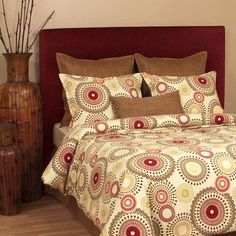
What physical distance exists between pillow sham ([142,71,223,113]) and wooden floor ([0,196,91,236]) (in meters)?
1.05

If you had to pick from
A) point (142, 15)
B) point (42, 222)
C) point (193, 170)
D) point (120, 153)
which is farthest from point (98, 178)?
point (142, 15)

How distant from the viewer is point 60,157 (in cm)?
365

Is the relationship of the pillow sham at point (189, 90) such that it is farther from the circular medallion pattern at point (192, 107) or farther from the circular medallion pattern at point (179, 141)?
the circular medallion pattern at point (179, 141)

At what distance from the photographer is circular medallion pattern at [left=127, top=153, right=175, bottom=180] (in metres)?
2.95

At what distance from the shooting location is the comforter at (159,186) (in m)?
2.87

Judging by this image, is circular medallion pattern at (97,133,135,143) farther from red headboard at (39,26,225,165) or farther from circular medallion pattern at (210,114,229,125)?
red headboard at (39,26,225,165)

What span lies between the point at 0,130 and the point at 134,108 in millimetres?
900

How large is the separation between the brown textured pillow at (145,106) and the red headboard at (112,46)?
63 cm

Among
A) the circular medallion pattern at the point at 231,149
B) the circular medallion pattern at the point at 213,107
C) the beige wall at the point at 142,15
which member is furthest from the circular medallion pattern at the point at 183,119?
the beige wall at the point at 142,15

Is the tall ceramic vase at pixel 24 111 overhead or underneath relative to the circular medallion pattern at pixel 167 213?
overhead

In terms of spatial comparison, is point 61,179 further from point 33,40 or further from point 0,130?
point 33,40

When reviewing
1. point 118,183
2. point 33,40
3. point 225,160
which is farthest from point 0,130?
point 225,160

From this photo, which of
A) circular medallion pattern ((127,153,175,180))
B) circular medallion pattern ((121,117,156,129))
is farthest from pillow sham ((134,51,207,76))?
circular medallion pattern ((127,153,175,180))

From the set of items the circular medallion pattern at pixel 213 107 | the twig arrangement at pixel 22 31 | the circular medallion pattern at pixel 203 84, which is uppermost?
the twig arrangement at pixel 22 31
